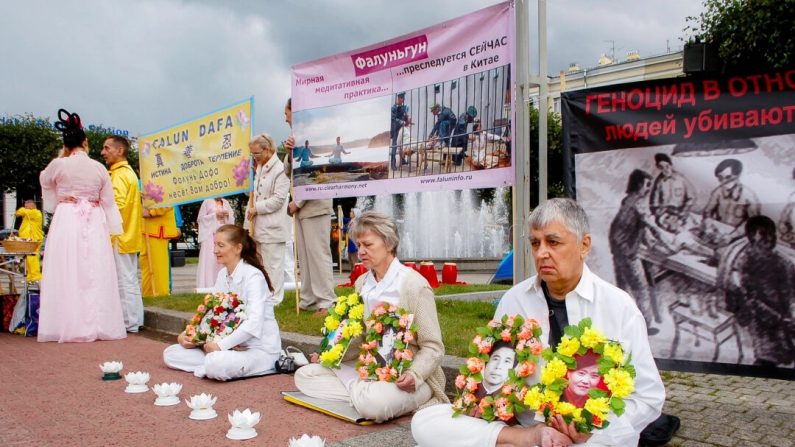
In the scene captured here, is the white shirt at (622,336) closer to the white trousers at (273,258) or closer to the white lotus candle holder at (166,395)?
the white lotus candle holder at (166,395)

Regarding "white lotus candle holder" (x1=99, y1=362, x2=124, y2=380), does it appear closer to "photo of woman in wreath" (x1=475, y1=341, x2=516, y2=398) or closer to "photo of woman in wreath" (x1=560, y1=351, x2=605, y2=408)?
"photo of woman in wreath" (x1=475, y1=341, x2=516, y2=398)

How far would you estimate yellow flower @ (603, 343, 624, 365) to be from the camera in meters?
2.60

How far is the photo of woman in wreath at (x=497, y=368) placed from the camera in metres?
2.97

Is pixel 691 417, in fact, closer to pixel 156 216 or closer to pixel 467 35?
pixel 467 35

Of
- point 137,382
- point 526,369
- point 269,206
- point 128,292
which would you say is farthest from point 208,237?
point 526,369

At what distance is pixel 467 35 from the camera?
5855 millimetres

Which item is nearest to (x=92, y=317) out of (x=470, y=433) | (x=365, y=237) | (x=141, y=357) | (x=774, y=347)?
(x=141, y=357)

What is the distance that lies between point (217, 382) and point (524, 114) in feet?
11.0

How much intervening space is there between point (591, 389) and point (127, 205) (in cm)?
773

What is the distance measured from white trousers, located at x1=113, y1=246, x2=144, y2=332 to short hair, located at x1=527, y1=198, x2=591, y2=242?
695 cm

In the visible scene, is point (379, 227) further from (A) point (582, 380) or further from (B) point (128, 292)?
(B) point (128, 292)

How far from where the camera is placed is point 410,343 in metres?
4.27

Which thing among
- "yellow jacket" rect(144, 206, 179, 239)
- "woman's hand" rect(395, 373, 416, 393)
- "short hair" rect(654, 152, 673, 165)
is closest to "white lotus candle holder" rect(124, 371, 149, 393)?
"woman's hand" rect(395, 373, 416, 393)

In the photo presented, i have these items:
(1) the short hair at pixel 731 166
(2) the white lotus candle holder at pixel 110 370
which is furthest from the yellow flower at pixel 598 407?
(2) the white lotus candle holder at pixel 110 370
